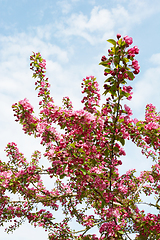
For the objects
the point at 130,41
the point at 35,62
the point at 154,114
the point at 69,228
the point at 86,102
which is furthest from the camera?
the point at 154,114

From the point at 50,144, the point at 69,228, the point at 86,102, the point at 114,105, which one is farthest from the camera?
the point at 69,228

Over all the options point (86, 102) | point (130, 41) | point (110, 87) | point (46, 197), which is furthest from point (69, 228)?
point (130, 41)

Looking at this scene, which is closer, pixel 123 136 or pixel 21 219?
pixel 123 136

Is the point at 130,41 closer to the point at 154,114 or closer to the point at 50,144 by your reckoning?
the point at 50,144

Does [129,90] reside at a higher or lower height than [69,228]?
higher

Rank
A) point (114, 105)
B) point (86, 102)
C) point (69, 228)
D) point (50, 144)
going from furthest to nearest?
point (69, 228), point (50, 144), point (86, 102), point (114, 105)

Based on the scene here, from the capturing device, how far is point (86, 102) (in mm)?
5438

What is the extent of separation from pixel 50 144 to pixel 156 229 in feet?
12.7

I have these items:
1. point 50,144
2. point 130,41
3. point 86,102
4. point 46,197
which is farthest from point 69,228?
point 130,41

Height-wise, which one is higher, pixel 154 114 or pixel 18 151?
pixel 154 114

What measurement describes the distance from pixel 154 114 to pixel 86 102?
3.61m

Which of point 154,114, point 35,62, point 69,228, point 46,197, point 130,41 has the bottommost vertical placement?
point 69,228

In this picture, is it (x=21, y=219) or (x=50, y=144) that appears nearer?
(x=50, y=144)

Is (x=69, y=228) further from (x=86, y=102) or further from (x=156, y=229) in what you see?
(x=86, y=102)
